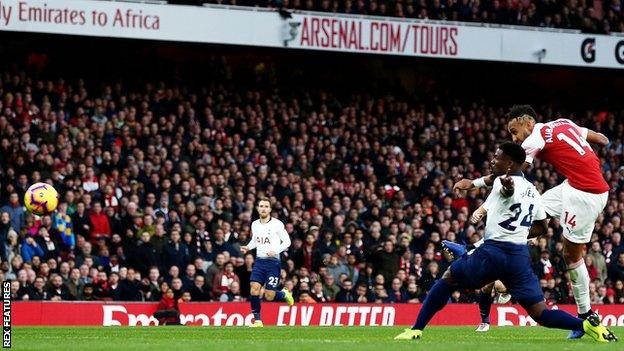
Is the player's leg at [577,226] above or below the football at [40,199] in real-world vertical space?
below

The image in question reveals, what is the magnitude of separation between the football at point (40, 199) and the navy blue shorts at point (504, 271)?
7.52 m

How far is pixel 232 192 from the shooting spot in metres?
26.0

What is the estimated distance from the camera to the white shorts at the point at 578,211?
557 inches

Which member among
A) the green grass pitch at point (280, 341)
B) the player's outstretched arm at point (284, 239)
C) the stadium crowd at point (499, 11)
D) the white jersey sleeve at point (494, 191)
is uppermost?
the stadium crowd at point (499, 11)

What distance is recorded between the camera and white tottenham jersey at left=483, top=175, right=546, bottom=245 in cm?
1225

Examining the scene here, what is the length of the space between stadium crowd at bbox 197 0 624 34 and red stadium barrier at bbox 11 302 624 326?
29.1ft

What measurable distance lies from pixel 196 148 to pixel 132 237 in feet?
13.5

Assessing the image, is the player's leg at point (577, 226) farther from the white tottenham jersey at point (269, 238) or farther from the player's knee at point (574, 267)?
the white tottenham jersey at point (269, 238)

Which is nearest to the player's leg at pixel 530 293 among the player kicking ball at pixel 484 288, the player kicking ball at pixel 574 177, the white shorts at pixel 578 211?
the player kicking ball at pixel 574 177

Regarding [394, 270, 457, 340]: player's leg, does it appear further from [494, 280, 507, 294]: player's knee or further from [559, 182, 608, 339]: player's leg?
[494, 280, 507, 294]: player's knee

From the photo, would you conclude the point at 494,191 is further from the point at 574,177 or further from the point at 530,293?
the point at 574,177

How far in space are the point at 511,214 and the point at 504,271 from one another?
565 millimetres

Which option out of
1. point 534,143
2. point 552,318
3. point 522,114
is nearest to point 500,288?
point 534,143

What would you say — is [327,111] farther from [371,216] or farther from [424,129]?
[371,216]
